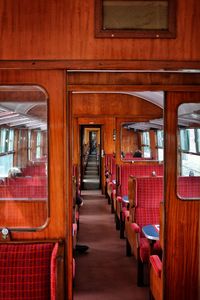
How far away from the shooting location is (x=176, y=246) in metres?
3.13

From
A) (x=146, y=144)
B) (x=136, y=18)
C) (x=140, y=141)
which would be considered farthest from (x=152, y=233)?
(x=140, y=141)

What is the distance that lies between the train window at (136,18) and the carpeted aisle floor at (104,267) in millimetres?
2983

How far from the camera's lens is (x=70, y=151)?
9.01 ft

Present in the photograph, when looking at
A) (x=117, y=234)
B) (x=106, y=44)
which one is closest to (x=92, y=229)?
(x=117, y=234)

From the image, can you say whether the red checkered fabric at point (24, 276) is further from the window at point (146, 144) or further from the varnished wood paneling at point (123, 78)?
the window at point (146, 144)

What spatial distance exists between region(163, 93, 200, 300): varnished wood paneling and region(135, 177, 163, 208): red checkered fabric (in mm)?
2089

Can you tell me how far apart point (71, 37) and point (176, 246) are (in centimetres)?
176

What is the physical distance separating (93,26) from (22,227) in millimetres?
1345

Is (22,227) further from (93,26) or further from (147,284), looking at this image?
(147,284)

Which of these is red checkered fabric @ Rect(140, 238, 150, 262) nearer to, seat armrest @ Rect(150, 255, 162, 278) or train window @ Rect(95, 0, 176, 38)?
seat armrest @ Rect(150, 255, 162, 278)

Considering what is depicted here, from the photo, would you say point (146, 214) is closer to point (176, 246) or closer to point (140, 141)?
point (176, 246)

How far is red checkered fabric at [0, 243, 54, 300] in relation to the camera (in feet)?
7.84

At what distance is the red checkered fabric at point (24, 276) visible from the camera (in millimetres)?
2391

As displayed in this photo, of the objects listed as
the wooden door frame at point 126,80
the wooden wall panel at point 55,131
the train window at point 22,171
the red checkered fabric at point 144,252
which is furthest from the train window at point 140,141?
the wooden wall panel at point 55,131
